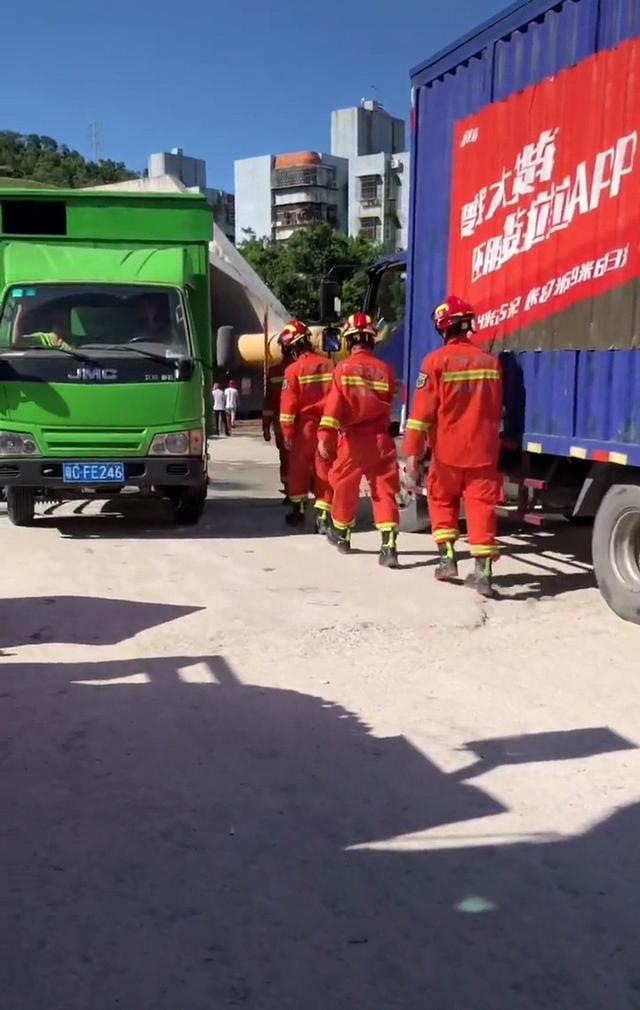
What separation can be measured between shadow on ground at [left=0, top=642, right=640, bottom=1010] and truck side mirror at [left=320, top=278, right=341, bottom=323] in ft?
21.7

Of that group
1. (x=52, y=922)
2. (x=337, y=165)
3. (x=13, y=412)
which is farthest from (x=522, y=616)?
(x=337, y=165)

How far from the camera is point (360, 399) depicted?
25.1 ft

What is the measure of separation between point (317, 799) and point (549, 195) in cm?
426

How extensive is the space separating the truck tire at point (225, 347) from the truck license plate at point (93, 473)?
63.5 inches

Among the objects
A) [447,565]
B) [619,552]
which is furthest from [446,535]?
[619,552]

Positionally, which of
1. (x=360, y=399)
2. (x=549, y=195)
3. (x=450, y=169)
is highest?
(x=450, y=169)

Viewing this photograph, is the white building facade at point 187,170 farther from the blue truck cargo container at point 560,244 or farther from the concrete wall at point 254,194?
the blue truck cargo container at point 560,244

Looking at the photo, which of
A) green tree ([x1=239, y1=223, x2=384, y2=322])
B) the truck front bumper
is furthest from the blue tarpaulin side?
green tree ([x1=239, y1=223, x2=384, y2=322])

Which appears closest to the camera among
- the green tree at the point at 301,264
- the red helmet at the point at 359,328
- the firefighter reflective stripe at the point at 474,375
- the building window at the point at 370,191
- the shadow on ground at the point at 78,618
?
the shadow on ground at the point at 78,618

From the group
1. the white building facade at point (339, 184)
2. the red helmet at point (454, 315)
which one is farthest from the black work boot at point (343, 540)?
the white building facade at point (339, 184)

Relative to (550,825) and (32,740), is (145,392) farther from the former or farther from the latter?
(550,825)

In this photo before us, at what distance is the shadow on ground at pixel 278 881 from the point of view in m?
2.42

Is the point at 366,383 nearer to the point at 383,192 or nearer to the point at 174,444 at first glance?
the point at 174,444

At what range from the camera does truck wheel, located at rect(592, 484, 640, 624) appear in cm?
582
